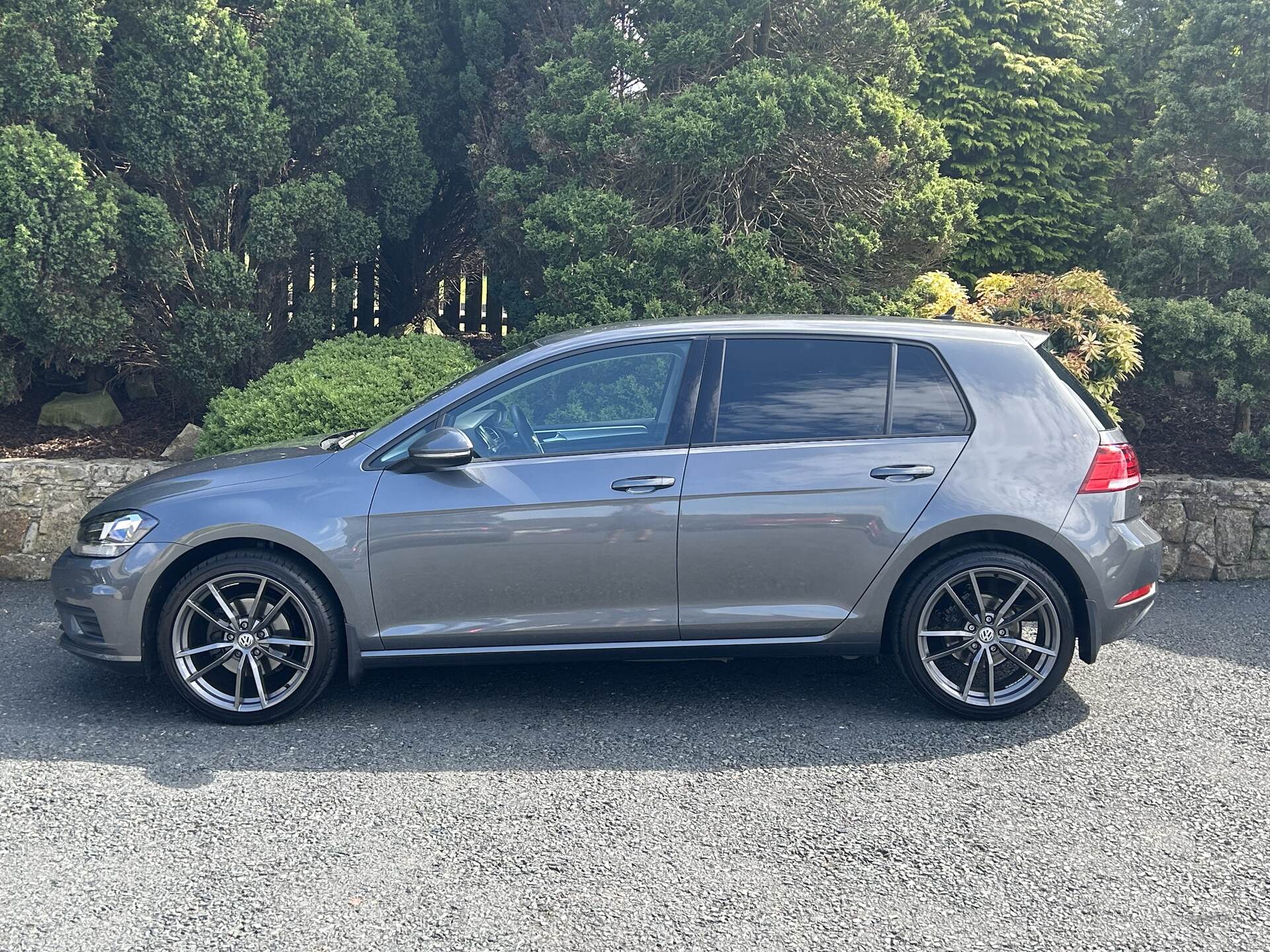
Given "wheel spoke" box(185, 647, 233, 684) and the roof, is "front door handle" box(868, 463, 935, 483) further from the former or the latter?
"wheel spoke" box(185, 647, 233, 684)

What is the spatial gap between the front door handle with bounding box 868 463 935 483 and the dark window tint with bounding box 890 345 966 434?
0.18 m

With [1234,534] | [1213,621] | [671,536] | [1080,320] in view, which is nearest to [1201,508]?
[1234,534]

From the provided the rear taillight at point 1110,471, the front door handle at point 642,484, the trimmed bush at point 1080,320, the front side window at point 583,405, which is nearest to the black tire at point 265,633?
the front side window at point 583,405

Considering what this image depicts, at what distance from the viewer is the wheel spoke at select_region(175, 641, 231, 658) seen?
4938 mm

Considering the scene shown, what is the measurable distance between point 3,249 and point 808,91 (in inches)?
229

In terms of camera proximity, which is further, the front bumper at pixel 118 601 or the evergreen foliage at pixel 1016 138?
the evergreen foliage at pixel 1016 138

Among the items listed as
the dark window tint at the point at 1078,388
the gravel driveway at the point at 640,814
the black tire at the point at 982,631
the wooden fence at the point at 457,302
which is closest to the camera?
the gravel driveway at the point at 640,814

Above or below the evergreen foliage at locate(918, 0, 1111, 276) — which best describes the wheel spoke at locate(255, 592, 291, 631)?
below

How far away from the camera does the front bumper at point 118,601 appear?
493cm

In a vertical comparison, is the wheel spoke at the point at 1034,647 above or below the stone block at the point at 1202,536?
above

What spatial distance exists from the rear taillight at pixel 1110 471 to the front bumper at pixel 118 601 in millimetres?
3852

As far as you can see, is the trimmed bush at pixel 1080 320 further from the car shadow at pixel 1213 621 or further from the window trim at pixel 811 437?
the window trim at pixel 811 437

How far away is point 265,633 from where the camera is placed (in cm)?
496

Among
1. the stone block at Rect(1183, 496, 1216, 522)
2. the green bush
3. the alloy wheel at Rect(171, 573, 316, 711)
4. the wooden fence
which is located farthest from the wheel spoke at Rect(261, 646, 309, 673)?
the wooden fence
